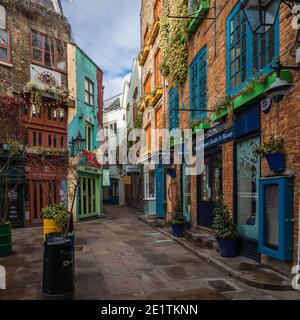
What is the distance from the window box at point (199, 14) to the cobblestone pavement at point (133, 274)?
7.17 meters

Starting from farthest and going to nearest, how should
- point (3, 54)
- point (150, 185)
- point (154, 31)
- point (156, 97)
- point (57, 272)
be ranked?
point (150, 185)
point (156, 97)
point (154, 31)
point (3, 54)
point (57, 272)

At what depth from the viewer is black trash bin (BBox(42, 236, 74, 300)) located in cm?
588

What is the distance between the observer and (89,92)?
78.4 feet

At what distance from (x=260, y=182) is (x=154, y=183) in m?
13.9

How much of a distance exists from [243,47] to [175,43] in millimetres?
6054

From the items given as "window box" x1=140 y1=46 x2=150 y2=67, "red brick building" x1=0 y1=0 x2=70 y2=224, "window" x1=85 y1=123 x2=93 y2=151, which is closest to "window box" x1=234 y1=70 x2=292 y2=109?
"red brick building" x1=0 y1=0 x2=70 y2=224

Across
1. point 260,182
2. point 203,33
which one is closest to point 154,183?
point 203,33

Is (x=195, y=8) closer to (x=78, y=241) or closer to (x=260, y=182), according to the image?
(x=260, y=182)

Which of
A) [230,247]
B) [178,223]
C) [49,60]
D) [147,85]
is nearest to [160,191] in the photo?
[178,223]

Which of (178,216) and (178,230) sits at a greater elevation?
(178,216)

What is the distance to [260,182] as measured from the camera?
25.6 feet

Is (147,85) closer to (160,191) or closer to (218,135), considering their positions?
(160,191)

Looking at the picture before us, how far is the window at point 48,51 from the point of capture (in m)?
19.8
